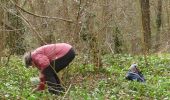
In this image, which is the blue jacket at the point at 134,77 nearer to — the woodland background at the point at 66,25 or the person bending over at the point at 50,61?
the woodland background at the point at 66,25

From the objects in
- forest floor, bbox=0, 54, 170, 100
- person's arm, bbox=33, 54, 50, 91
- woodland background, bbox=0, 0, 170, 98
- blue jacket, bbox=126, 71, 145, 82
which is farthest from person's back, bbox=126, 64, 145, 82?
person's arm, bbox=33, 54, 50, 91

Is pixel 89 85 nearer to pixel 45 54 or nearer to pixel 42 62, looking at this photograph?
pixel 45 54

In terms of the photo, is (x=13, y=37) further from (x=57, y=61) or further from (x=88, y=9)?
(x=57, y=61)

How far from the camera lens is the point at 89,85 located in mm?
11859

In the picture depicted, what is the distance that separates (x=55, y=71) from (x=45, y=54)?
1.81ft

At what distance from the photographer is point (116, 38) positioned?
23797 mm

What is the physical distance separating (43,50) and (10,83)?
2.14 metres

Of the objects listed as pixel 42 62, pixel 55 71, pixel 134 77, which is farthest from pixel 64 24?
pixel 134 77

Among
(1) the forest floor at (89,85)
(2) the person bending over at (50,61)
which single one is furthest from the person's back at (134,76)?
(2) the person bending over at (50,61)

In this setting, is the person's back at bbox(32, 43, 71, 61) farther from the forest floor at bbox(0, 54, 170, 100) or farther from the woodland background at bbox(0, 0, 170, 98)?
the forest floor at bbox(0, 54, 170, 100)

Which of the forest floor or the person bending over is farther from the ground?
the person bending over

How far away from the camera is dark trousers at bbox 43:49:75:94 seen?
9.80m

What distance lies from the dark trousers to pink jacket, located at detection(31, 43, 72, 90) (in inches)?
3.4

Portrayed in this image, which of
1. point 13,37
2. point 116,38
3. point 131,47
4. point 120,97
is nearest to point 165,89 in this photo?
point 120,97
